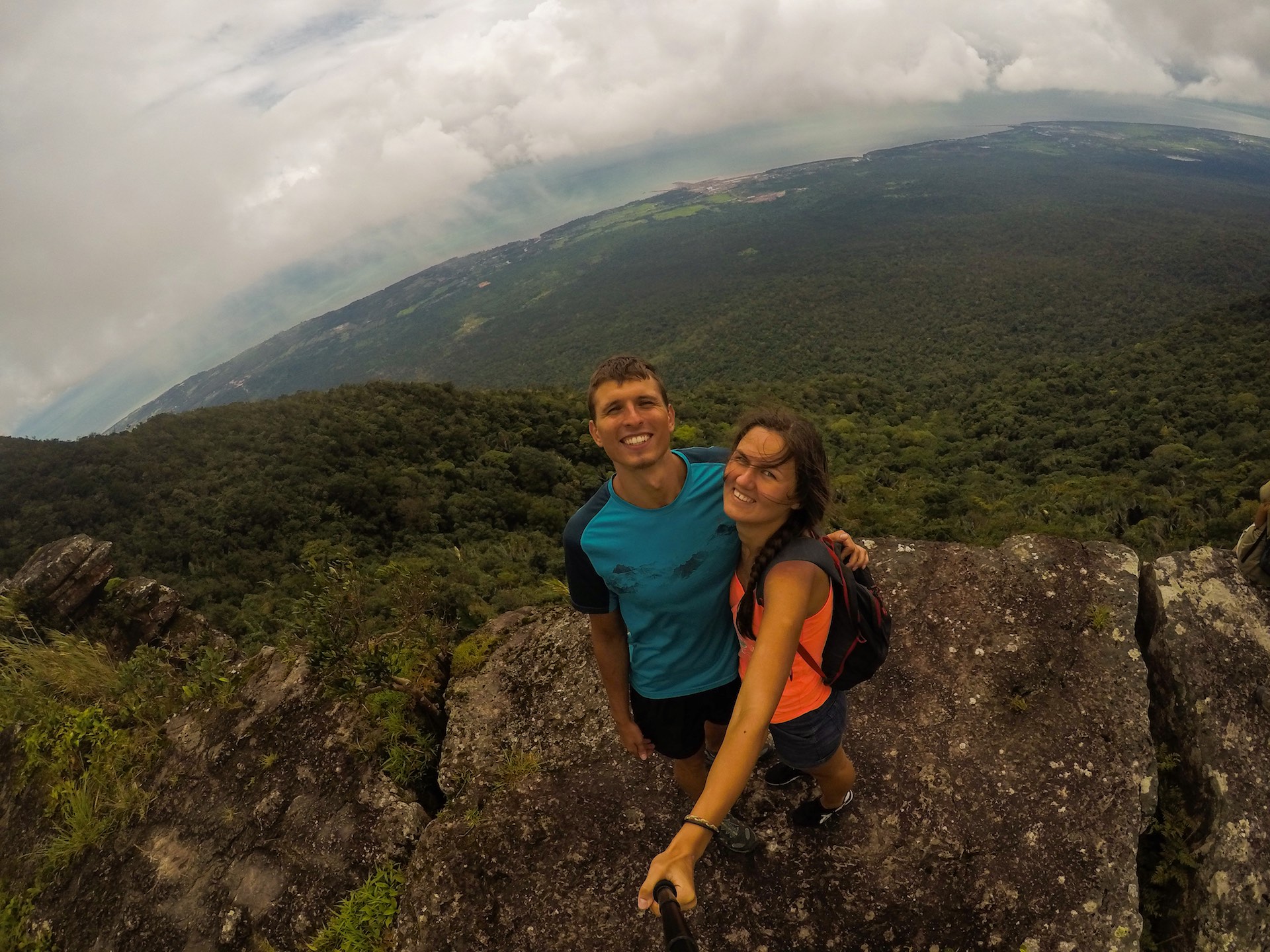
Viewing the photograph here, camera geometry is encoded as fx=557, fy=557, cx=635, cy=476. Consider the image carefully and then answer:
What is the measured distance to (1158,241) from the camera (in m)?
131

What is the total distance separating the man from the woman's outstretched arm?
0.40 metres

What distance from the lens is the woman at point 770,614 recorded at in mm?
1672

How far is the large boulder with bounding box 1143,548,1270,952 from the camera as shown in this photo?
2777 mm

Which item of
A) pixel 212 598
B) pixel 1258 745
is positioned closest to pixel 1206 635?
pixel 1258 745

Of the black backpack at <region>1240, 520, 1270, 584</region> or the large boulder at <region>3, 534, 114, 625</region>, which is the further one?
the large boulder at <region>3, 534, 114, 625</region>

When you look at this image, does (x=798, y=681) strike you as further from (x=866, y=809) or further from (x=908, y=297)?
(x=908, y=297)

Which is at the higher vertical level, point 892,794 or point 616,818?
point 616,818

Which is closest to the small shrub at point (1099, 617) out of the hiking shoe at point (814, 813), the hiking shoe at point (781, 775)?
the hiking shoe at point (814, 813)

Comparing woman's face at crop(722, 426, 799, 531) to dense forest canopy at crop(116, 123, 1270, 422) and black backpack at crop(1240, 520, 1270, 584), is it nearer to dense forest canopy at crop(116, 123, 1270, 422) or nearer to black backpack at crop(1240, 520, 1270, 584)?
black backpack at crop(1240, 520, 1270, 584)

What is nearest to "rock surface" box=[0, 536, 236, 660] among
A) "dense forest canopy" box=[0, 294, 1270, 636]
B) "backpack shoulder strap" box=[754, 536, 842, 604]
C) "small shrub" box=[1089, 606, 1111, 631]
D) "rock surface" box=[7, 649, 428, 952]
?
"dense forest canopy" box=[0, 294, 1270, 636]

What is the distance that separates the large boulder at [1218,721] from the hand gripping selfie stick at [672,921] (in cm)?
315

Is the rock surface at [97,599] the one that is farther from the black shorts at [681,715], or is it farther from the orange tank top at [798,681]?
the orange tank top at [798,681]

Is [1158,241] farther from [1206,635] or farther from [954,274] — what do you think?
[1206,635]

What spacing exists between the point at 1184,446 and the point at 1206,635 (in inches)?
1848
